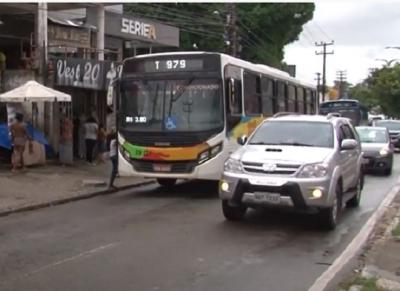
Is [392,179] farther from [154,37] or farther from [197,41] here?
[197,41]

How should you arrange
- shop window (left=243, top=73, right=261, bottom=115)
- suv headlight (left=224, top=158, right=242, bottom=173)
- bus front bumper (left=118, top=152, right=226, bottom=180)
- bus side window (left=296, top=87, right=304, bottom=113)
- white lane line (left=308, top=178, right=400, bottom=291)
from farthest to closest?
bus side window (left=296, top=87, right=304, bottom=113)
shop window (left=243, top=73, right=261, bottom=115)
bus front bumper (left=118, top=152, right=226, bottom=180)
suv headlight (left=224, top=158, right=242, bottom=173)
white lane line (left=308, top=178, right=400, bottom=291)

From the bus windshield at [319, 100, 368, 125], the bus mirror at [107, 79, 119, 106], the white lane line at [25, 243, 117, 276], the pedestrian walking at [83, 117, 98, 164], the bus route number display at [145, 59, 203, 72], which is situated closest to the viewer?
the white lane line at [25, 243, 117, 276]

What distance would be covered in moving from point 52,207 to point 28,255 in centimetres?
493

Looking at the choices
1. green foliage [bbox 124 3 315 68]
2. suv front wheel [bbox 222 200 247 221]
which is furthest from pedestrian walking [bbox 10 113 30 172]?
green foliage [bbox 124 3 315 68]

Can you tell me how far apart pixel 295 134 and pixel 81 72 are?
10.7 metres

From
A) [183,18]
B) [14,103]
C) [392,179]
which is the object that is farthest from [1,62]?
[183,18]

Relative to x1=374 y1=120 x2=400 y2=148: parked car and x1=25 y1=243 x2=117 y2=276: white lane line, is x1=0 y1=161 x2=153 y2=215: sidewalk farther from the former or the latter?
x1=374 y1=120 x2=400 y2=148: parked car

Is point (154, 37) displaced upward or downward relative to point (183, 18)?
downward

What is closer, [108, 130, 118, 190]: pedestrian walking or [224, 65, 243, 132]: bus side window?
[224, 65, 243, 132]: bus side window

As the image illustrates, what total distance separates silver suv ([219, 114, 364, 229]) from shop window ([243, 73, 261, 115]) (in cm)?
394

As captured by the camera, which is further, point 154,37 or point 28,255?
point 154,37

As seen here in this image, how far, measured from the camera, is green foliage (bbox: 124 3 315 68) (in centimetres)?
4547

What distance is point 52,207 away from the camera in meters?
13.1

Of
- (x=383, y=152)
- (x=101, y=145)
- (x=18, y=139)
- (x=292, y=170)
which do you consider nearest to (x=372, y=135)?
(x=383, y=152)
